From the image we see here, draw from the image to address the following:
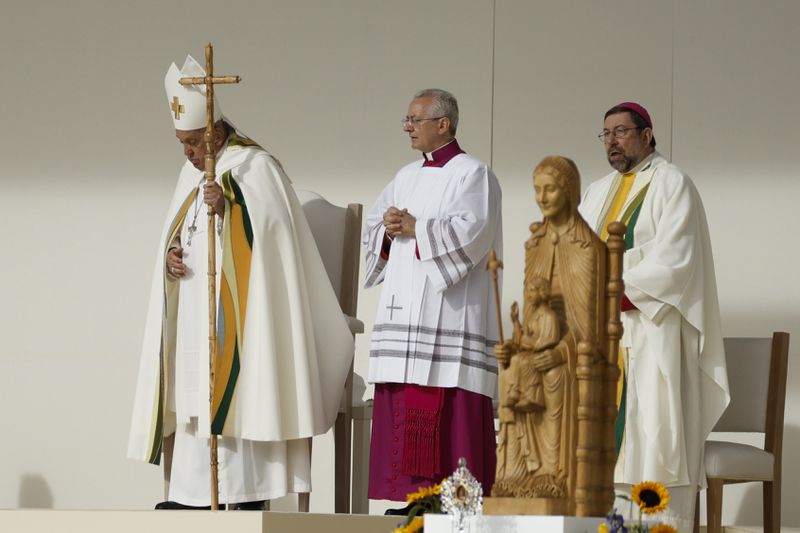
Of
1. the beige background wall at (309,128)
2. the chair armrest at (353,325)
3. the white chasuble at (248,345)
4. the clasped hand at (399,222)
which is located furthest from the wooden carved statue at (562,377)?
the beige background wall at (309,128)

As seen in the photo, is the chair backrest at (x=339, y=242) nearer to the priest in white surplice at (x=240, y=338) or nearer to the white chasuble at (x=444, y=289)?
the priest in white surplice at (x=240, y=338)

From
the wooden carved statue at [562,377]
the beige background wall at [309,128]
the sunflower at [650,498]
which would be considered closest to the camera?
the sunflower at [650,498]

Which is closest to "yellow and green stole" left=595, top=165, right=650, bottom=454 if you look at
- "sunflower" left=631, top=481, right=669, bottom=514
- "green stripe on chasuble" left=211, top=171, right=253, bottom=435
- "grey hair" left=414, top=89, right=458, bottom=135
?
"grey hair" left=414, top=89, right=458, bottom=135

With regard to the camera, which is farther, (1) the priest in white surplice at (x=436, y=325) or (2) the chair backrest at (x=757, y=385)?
(2) the chair backrest at (x=757, y=385)

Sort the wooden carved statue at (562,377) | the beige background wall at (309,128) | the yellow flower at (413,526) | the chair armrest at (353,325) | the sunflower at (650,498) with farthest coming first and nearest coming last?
the beige background wall at (309,128) → the chair armrest at (353,325) → the yellow flower at (413,526) → the wooden carved statue at (562,377) → the sunflower at (650,498)

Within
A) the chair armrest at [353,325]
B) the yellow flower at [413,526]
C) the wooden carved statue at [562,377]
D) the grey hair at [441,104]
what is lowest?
the yellow flower at [413,526]

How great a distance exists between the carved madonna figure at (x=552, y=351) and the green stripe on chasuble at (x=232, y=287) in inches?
88.7

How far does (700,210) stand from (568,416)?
2497mm

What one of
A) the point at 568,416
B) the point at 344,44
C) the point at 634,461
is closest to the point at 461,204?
the point at 634,461

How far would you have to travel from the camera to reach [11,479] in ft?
31.2

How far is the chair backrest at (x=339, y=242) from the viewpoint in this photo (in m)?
7.70

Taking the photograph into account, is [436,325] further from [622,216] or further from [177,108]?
[177,108]

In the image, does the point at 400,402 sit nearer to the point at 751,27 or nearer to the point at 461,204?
the point at 461,204

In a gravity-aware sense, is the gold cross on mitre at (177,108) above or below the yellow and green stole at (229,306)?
above
